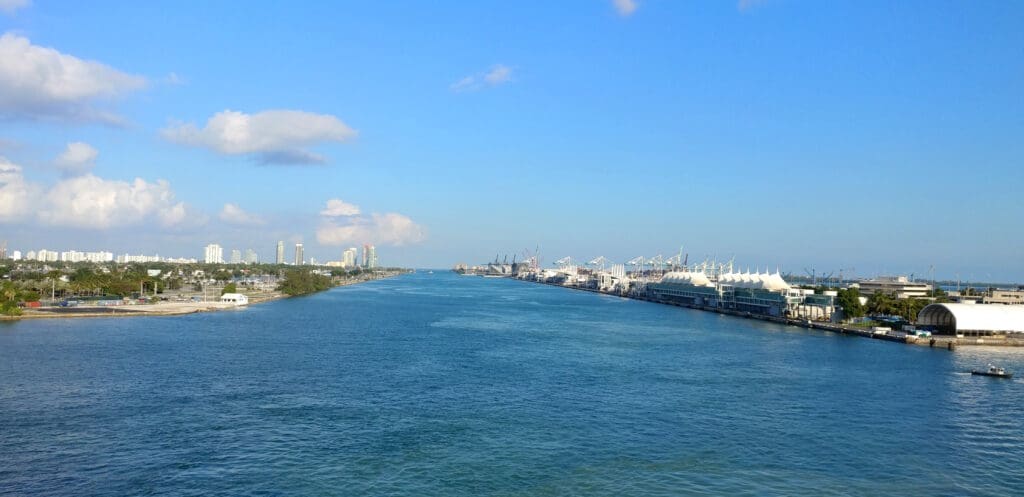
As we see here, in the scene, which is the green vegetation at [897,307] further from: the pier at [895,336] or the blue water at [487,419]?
the blue water at [487,419]

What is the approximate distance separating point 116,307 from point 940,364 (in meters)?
30.8

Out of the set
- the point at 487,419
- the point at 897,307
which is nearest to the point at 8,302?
the point at 487,419

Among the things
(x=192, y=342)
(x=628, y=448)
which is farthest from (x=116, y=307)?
(x=628, y=448)

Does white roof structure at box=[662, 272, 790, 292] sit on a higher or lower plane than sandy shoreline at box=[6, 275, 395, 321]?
higher

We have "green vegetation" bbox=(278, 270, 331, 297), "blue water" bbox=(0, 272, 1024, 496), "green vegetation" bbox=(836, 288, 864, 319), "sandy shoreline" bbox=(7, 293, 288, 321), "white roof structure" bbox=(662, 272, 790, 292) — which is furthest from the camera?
"green vegetation" bbox=(278, 270, 331, 297)

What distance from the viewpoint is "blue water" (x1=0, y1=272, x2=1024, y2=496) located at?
7891mm

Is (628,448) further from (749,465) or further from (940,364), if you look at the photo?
(940,364)

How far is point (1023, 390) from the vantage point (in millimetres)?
14180

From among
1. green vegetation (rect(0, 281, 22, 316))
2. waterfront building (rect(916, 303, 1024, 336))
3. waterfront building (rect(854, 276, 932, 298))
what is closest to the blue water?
waterfront building (rect(916, 303, 1024, 336))

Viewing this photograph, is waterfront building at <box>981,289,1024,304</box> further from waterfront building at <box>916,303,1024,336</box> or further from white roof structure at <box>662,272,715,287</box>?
white roof structure at <box>662,272,715,287</box>

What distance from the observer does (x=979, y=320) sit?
23.6 metres

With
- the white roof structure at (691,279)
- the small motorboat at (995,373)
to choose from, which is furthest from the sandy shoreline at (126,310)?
the white roof structure at (691,279)

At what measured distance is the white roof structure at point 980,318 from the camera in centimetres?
→ 2345

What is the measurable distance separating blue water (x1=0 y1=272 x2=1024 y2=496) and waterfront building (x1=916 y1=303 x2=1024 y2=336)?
331 cm
